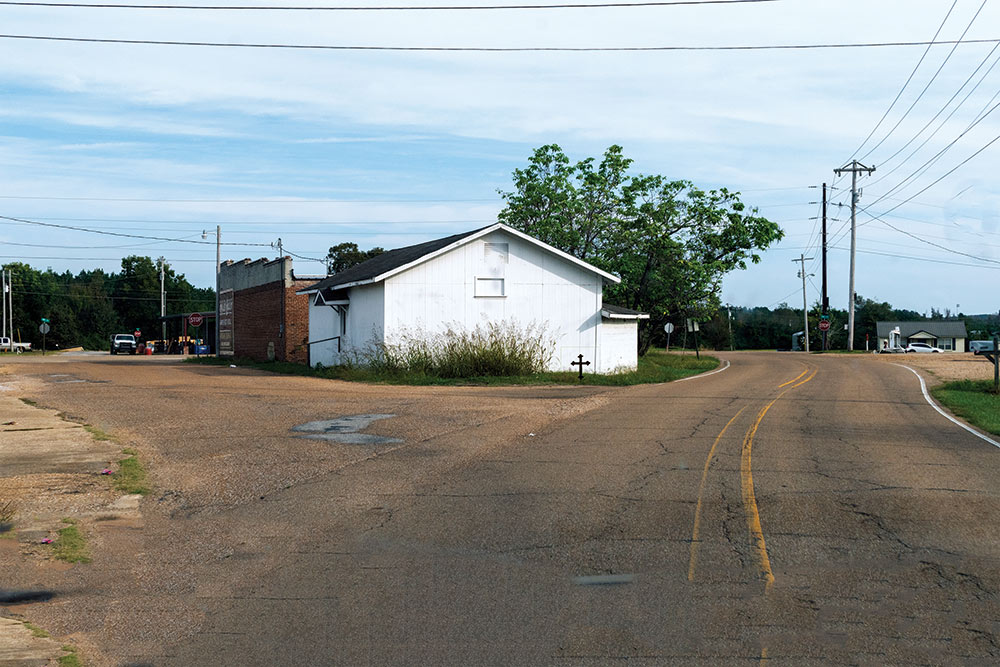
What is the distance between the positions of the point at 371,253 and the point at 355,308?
155ft

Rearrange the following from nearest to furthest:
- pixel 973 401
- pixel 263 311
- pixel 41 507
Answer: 1. pixel 41 507
2. pixel 973 401
3. pixel 263 311

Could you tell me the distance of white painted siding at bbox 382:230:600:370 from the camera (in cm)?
3212

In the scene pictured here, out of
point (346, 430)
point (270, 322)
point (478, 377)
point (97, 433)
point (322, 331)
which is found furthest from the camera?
point (270, 322)

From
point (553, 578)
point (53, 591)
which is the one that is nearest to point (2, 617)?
point (53, 591)

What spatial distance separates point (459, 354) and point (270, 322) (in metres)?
17.4

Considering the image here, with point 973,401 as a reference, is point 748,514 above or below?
below

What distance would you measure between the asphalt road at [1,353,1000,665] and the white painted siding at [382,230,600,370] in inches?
649

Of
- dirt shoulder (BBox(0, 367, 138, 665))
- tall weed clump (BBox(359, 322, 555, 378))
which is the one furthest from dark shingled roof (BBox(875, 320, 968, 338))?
dirt shoulder (BBox(0, 367, 138, 665))

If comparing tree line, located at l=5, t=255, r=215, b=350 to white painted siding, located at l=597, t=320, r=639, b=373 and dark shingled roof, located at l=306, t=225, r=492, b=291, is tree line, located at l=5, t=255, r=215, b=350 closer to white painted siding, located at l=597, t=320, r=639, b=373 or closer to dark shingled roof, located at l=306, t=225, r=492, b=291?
dark shingled roof, located at l=306, t=225, r=492, b=291

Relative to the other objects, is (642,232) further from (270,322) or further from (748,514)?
(748,514)

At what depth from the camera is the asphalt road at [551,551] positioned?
18.5 ft

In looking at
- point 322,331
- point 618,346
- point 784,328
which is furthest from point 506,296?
point 784,328

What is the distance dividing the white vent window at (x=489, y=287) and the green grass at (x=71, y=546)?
2502cm

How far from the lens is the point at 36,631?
Answer: 574 centimetres
